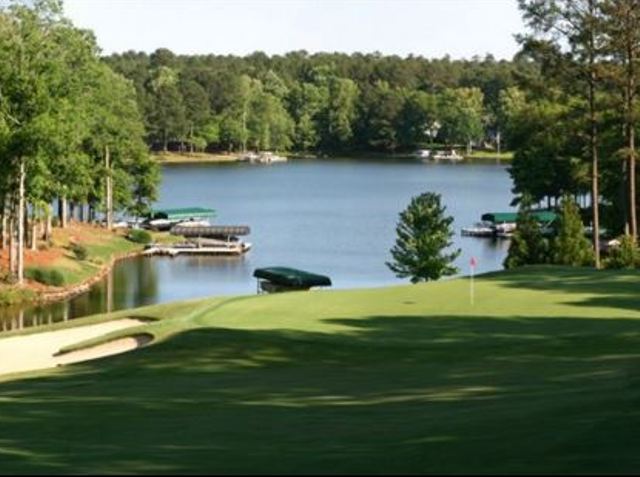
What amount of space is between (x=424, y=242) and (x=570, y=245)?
8260 millimetres

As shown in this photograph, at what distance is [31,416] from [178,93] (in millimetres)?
166974

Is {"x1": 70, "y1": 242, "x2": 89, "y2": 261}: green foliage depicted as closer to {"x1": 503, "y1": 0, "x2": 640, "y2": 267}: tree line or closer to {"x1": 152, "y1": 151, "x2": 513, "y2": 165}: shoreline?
{"x1": 503, "y1": 0, "x2": 640, "y2": 267}: tree line

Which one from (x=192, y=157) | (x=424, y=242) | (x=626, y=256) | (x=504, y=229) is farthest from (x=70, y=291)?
(x=192, y=157)

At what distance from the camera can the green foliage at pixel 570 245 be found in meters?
45.4

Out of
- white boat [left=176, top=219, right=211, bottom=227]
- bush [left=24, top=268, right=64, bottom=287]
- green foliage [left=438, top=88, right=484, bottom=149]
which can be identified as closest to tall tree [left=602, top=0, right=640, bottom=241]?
bush [left=24, top=268, right=64, bottom=287]

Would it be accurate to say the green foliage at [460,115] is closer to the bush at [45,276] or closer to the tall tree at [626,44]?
the bush at [45,276]

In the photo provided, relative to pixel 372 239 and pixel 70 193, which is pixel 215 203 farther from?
pixel 70 193

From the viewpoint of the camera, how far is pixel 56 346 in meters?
27.1

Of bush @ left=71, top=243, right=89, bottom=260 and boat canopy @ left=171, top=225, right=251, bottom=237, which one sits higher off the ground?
boat canopy @ left=171, top=225, right=251, bottom=237

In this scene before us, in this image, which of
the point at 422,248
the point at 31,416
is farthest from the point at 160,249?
the point at 31,416

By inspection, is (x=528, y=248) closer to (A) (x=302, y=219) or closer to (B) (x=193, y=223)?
(B) (x=193, y=223)

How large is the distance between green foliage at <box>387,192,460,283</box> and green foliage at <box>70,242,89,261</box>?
2131cm

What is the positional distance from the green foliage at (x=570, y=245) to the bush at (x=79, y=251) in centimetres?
3017

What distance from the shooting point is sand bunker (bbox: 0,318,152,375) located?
2533 cm
